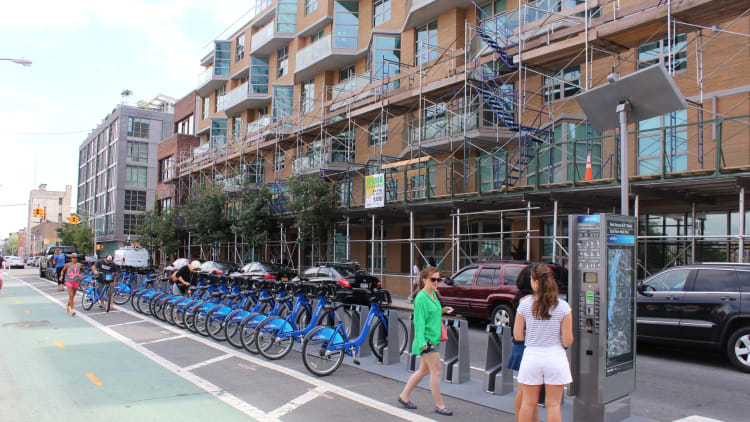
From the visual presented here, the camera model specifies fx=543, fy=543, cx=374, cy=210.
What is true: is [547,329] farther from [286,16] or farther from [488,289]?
[286,16]

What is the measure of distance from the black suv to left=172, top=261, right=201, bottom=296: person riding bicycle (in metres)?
10.5

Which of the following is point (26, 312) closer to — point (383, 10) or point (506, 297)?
point (506, 297)

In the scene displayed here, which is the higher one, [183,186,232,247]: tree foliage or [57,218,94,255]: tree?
[183,186,232,247]: tree foliage

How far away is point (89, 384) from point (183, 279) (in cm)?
686

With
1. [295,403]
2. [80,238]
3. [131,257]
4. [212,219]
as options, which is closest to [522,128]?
[295,403]

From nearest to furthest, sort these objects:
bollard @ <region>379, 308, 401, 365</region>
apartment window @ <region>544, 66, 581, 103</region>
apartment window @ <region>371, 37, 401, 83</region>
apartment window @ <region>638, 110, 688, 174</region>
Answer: bollard @ <region>379, 308, 401, 365</region>, apartment window @ <region>638, 110, 688, 174</region>, apartment window @ <region>544, 66, 581, 103</region>, apartment window @ <region>371, 37, 401, 83</region>

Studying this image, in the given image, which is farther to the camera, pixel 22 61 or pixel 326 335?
pixel 22 61

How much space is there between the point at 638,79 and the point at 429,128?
15.8 m

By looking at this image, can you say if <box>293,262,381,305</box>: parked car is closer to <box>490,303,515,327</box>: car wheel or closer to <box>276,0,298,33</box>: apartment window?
<box>490,303,515,327</box>: car wheel

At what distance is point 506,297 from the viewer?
12.1 metres

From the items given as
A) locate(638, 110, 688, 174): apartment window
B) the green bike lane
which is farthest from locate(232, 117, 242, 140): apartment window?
locate(638, 110, 688, 174): apartment window

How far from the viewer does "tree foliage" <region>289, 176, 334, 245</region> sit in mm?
22578

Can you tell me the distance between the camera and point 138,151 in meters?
65.2

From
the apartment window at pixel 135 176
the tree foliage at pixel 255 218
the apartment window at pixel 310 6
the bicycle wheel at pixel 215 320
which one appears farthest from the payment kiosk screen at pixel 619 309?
the apartment window at pixel 135 176
